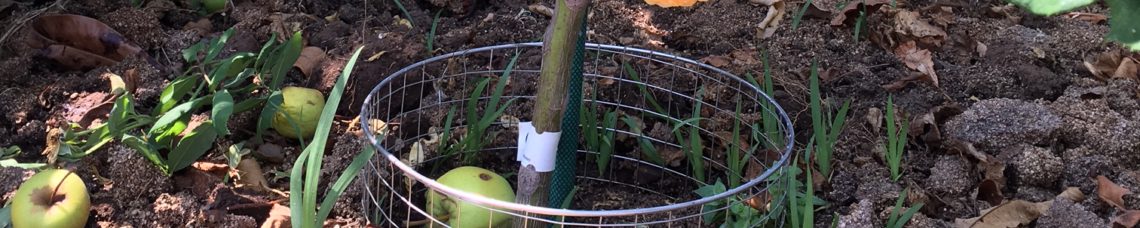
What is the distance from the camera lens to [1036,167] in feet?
7.19

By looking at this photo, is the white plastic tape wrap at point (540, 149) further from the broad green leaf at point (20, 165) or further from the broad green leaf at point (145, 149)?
the broad green leaf at point (20, 165)

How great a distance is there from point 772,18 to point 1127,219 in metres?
1.09

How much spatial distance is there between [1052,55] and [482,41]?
1.38m

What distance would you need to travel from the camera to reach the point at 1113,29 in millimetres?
1028

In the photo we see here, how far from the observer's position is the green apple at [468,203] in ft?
6.05

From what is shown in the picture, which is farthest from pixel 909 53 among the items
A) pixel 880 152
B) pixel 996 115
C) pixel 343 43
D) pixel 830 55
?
pixel 343 43

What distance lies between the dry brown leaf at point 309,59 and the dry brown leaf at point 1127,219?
1624 mm

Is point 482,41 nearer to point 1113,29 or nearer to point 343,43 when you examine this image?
point 343,43

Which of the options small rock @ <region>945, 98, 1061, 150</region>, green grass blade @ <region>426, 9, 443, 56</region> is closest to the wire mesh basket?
green grass blade @ <region>426, 9, 443, 56</region>

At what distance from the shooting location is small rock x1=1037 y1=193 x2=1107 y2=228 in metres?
2.01

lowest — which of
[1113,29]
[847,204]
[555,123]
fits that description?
[847,204]

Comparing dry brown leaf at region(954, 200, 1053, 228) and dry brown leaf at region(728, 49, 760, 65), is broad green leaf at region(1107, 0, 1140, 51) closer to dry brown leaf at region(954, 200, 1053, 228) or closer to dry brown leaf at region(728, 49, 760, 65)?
dry brown leaf at region(954, 200, 1053, 228)

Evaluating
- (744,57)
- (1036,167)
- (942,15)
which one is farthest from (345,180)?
(942,15)

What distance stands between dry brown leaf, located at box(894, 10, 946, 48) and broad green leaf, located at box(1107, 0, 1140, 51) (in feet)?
5.93
